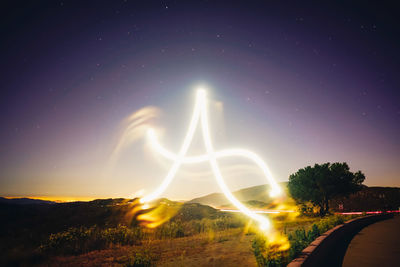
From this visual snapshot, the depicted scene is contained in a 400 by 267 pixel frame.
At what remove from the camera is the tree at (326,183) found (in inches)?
1324

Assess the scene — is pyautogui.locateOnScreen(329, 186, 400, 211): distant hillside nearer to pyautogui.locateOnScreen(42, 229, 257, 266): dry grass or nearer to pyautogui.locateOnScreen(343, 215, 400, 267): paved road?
pyautogui.locateOnScreen(343, 215, 400, 267): paved road

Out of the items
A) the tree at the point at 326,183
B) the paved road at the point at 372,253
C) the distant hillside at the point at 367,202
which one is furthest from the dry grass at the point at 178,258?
the distant hillside at the point at 367,202

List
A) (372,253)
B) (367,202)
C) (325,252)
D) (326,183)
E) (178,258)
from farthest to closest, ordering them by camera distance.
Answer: (367,202) → (326,183) → (178,258) → (372,253) → (325,252)

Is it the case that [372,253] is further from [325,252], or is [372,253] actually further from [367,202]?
[367,202]

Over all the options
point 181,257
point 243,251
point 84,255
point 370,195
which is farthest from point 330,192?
point 370,195

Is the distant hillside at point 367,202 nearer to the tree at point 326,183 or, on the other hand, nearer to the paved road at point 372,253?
the tree at point 326,183

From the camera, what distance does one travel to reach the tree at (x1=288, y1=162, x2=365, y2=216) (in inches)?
1324

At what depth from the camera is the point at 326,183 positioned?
3378 centimetres

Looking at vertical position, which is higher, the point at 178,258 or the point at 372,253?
the point at 372,253

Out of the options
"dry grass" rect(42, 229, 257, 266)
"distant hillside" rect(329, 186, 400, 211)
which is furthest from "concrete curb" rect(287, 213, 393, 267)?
"distant hillside" rect(329, 186, 400, 211)

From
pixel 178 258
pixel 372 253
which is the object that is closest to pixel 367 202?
pixel 372 253

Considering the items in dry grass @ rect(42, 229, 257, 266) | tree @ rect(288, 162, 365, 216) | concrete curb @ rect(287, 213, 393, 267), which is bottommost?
dry grass @ rect(42, 229, 257, 266)

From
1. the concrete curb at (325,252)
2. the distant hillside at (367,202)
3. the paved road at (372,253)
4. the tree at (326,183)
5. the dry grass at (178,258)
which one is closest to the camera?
the concrete curb at (325,252)

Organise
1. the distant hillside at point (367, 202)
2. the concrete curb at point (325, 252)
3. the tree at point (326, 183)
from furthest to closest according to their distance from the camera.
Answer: the distant hillside at point (367, 202), the tree at point (326, 183), the concrete curb at point (325, 252)
